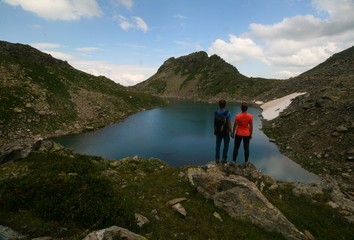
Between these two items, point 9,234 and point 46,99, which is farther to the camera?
point 46,99

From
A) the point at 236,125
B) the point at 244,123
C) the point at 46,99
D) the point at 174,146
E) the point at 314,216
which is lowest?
the point at 174,146

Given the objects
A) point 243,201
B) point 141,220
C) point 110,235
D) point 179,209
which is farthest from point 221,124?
point 110,235

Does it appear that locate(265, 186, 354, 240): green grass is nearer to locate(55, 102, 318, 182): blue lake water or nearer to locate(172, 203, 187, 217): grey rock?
locate(172, 203, 187, 217): grey rock

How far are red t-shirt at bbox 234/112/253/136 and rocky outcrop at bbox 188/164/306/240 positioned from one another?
3.23m

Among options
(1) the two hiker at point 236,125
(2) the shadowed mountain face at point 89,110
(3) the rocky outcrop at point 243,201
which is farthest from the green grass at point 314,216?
(2) the shadowed mountain face at point 89,110

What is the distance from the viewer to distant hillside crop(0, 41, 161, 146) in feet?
148

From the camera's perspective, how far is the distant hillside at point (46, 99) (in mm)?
45188

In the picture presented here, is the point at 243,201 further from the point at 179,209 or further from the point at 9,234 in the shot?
the point at 9,234

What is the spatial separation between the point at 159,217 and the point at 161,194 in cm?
273

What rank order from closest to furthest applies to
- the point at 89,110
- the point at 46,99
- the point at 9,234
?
the point at 9,234, the point at 46,99, the point at 89,110

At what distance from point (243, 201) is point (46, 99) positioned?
173 ft

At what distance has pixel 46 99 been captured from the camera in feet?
181

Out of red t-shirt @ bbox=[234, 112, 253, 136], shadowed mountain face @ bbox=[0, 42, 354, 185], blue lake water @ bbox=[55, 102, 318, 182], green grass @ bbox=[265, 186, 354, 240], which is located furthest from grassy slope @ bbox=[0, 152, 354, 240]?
shadowed mountain face @ bbox=[0, 42, 354, 185]

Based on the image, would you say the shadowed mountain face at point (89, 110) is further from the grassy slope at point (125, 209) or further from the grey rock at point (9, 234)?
the grey rock at point (9, 234)
